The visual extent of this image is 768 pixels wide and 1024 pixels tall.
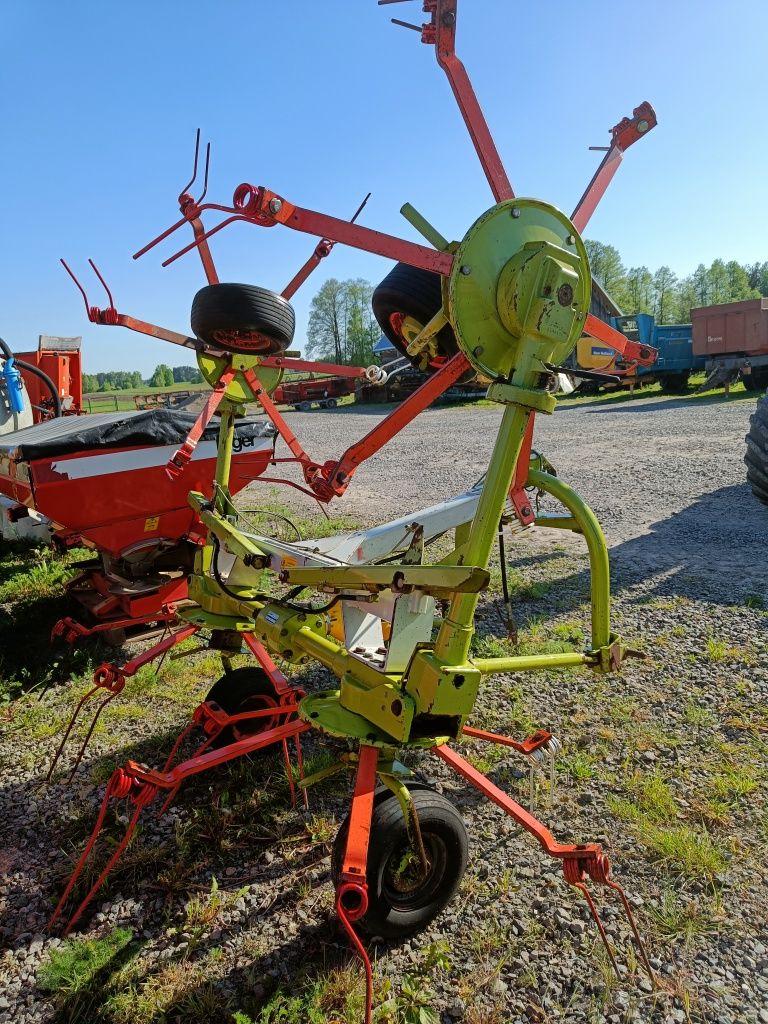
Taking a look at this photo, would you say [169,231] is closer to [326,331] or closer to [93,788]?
[93,788]

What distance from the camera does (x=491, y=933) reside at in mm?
2240

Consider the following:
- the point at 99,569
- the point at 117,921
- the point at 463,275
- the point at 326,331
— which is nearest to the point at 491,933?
the point at 117,921

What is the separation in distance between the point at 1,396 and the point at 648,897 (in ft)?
21.0

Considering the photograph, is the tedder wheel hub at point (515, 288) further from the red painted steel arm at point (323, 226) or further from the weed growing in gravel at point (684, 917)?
the weed growing in gravel at point (684, 917)

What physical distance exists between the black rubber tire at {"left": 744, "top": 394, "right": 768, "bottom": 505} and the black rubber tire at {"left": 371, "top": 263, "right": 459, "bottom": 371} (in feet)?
18.7

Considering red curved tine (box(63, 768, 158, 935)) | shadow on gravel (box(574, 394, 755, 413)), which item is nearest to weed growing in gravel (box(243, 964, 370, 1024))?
red curved tine (box(63, 768, 158, 935))

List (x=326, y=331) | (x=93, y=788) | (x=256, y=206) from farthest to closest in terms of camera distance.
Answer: (x=326, y=331) < (x=93, y=788) < (x=256, y=206)

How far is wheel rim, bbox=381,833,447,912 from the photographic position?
213 centimetres

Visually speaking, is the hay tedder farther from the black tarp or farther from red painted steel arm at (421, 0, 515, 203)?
the black tarp

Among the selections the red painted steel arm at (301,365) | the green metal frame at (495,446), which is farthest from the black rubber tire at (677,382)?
the green metal frame at (495,446)

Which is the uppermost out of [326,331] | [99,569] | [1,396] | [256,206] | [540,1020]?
[326,331]

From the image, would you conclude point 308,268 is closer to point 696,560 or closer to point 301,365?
point 301,365

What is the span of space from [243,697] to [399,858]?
50.6 inches

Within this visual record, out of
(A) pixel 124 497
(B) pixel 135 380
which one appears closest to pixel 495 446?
(A) pixel 124 497
